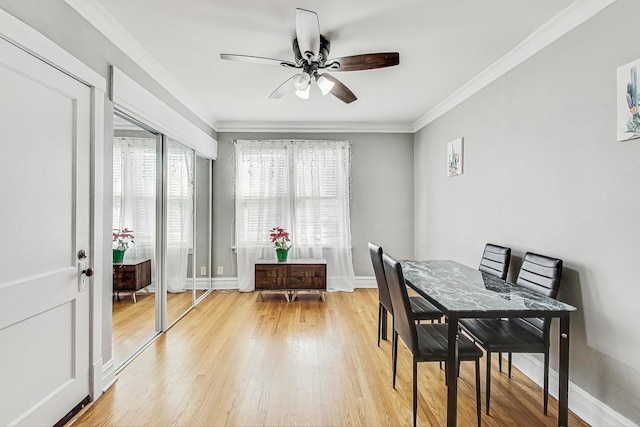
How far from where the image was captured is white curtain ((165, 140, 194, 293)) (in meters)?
3.29

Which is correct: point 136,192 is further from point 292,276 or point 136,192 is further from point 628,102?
point 628,102

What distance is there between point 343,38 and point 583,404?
281 centimetres

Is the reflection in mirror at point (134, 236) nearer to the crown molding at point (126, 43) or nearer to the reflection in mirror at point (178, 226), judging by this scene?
the reflection in mirror at point (178, 226)

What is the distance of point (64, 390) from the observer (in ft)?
6.15

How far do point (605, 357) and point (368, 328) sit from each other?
1931 mm

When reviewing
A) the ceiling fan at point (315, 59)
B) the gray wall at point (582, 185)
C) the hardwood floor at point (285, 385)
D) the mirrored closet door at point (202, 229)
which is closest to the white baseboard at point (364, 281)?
the hardwood floor at point (285, 385)

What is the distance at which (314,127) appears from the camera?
4934mm

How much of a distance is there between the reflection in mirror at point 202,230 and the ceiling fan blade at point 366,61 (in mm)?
2521

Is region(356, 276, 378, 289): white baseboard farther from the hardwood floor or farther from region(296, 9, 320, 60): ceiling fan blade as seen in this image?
region(296, 9, 320, 60): ceiling fan blade

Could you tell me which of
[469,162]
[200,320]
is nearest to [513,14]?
[469,162]

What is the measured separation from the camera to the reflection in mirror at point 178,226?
3.27 m

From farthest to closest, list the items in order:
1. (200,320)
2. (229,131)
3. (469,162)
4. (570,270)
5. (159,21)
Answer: (229,131) → (200,320) → (469,162) → (159,21) → (570,270)

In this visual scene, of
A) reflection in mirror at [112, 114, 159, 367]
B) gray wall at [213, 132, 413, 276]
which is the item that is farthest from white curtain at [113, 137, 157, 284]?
gray wall at [213, 132, 413, 276]

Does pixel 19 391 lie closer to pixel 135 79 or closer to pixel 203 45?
pixel 135 79
